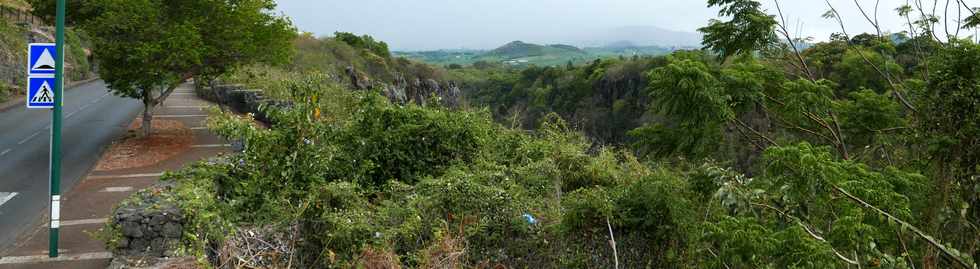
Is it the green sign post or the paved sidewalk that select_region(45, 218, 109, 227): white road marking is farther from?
the green sign post

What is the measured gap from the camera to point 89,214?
420 inches

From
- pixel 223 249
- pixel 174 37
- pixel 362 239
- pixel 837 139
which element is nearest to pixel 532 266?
pixel 362 239

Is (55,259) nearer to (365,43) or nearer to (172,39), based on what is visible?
(172,39)

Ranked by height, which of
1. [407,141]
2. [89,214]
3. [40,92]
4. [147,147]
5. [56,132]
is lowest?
[89,214]

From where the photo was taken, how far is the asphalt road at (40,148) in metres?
11.2

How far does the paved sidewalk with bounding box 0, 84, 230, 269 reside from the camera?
822 centimetres

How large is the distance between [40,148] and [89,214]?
26.6ft

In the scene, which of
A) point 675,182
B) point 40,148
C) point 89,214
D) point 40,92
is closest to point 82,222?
point 89,214

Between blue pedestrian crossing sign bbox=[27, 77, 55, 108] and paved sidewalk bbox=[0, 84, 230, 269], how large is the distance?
5.43ft

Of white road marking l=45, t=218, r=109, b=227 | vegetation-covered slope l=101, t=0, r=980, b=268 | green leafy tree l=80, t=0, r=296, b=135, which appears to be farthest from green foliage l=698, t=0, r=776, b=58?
green leafy tree l=80, t=0, r=296, b=135

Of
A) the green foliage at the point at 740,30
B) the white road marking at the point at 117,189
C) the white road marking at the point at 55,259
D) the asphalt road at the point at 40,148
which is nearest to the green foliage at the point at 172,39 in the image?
the asphalt road at the point at 40,148

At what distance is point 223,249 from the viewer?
6.59 metres

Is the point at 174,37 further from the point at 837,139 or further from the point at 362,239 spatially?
the point at 837,139

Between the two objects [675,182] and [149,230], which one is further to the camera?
[675,182]
